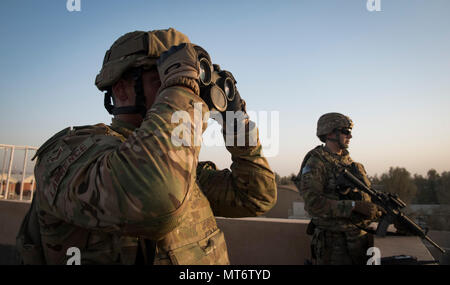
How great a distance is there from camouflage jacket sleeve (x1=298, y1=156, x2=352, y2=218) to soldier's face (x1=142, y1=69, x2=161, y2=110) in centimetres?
294

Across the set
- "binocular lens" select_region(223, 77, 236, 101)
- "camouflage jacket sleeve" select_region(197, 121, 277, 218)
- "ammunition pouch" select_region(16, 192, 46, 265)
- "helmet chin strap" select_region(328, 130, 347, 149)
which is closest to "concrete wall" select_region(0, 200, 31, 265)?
"ammunition pouch" select_region(16, 192, 46, 265)

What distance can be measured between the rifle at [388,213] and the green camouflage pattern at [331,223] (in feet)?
0.73

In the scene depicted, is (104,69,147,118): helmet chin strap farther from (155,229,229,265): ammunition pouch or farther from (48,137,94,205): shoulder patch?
(155,229,229,265): ammunition pouch

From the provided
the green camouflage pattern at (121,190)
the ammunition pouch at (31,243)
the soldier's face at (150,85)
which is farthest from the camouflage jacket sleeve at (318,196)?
the ammunition pouch at (31,243)

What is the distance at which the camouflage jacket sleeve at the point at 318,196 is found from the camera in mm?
3580

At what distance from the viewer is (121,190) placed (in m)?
0.85

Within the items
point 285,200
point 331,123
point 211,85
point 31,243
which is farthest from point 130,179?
point 285,200

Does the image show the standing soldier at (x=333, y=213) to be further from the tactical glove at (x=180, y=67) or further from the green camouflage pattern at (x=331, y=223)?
the tactical glove at (x=180, y=67)

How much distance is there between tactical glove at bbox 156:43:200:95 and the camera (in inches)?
41.3

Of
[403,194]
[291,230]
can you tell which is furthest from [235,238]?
[403,194]
